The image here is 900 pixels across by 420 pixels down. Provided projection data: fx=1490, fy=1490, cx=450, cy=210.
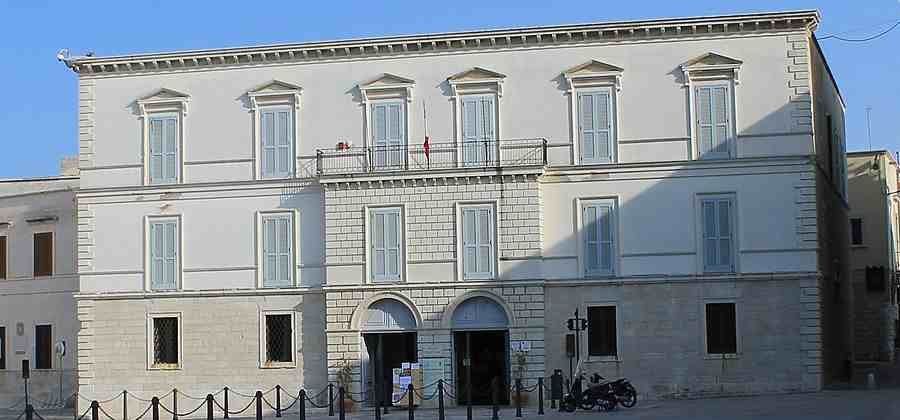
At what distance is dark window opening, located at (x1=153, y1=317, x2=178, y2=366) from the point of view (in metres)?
46.1

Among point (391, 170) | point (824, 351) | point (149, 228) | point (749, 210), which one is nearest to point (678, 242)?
point (749, 210)

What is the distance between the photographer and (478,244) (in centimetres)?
4391

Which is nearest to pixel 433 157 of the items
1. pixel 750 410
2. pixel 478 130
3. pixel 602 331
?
pixel 478 130

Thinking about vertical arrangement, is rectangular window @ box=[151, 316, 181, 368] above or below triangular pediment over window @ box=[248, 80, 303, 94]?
below

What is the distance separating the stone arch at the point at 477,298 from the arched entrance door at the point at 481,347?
0.14ft

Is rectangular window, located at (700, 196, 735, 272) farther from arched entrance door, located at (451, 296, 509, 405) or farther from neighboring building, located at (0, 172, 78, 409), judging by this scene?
neighboring building, located at (0, 172, 78, 409)

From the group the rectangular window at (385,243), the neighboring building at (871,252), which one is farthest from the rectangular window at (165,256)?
the neighboring building at (871,252)

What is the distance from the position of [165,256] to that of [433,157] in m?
9.04

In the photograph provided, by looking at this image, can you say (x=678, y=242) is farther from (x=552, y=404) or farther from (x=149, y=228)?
(x=149, y=228)

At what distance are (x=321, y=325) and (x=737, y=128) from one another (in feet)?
44.8

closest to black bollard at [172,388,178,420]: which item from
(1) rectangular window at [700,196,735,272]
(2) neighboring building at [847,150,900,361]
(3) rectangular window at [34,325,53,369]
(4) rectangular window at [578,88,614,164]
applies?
(3) rectangular window at [34,325,53,369]

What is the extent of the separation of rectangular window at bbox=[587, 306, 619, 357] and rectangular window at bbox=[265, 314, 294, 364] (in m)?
9.19

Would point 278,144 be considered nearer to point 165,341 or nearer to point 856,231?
point 165,341

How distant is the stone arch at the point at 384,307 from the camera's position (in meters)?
44.2
